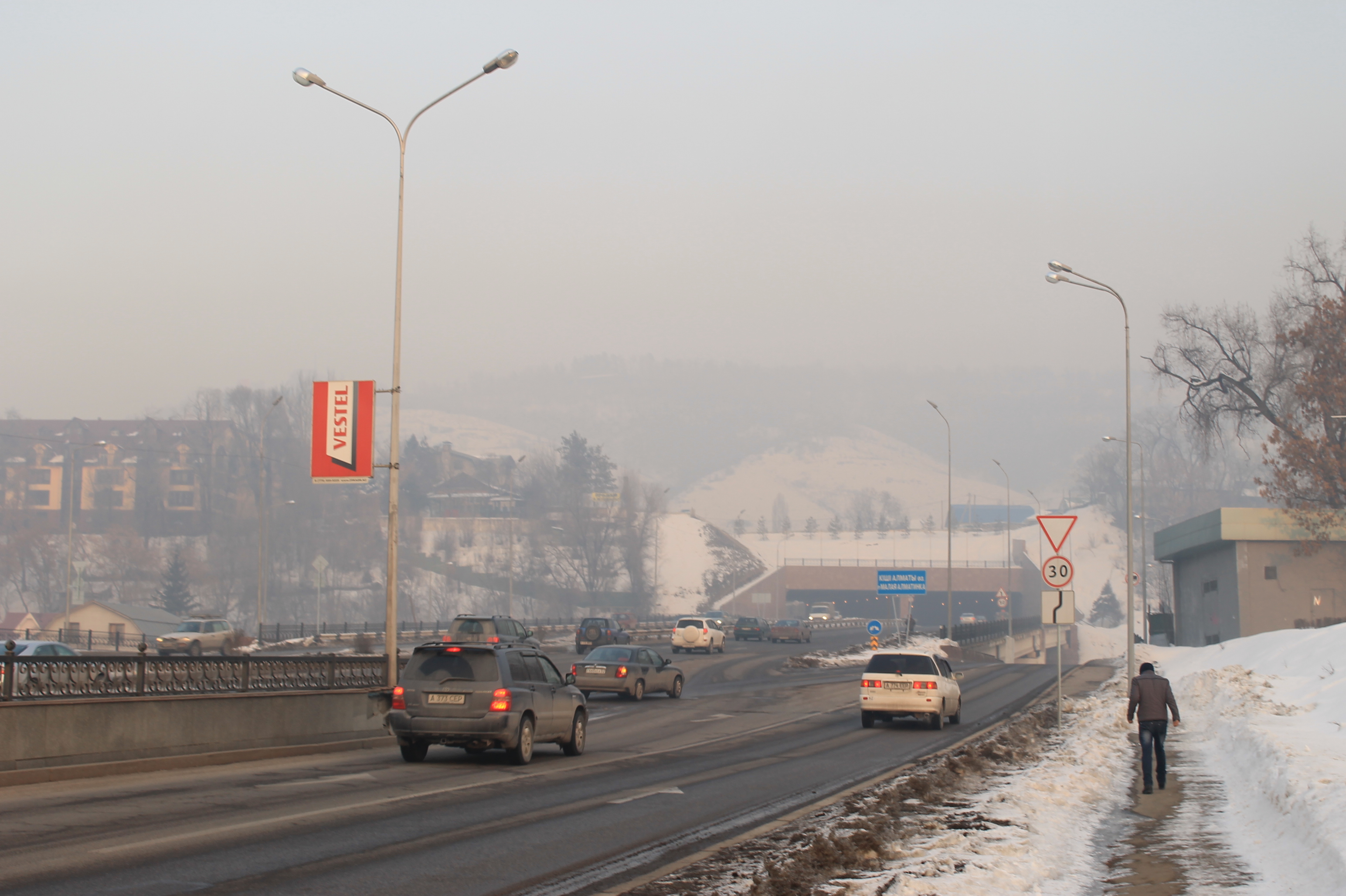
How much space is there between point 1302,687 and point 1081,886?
69.1 feet

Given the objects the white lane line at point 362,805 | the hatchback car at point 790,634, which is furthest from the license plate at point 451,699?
the hatchback car at point 790,634

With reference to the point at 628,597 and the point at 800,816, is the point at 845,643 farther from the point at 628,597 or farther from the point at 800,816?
the point at 628,597

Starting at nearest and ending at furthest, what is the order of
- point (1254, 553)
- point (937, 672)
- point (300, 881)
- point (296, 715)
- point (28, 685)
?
point (300, 881) < point (28, 685) < point (296, 715) < point (937, 672) < point (1254, 553)

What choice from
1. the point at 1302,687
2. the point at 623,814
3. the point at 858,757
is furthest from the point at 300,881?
the point at 1302,687

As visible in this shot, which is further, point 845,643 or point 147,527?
point 147,527

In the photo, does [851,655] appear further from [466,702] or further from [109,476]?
[109,476]

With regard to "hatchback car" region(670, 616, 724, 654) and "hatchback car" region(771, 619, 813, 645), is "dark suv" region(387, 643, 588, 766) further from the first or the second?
"hatchback car" region(771, 619, 813, 645)

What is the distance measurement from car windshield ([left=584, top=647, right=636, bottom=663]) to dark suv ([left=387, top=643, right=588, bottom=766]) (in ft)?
54.4

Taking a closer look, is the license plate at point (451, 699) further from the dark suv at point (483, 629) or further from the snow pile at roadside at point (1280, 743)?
the dark suv at point (483, 629)

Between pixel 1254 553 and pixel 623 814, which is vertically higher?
pixel 1254 553

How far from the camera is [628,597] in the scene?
168750 millimetres

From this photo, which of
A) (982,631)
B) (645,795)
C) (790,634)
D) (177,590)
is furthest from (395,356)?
(177,590)

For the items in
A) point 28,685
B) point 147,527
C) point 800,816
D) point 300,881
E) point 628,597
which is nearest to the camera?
point 300,881

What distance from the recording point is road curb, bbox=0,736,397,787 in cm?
1401
